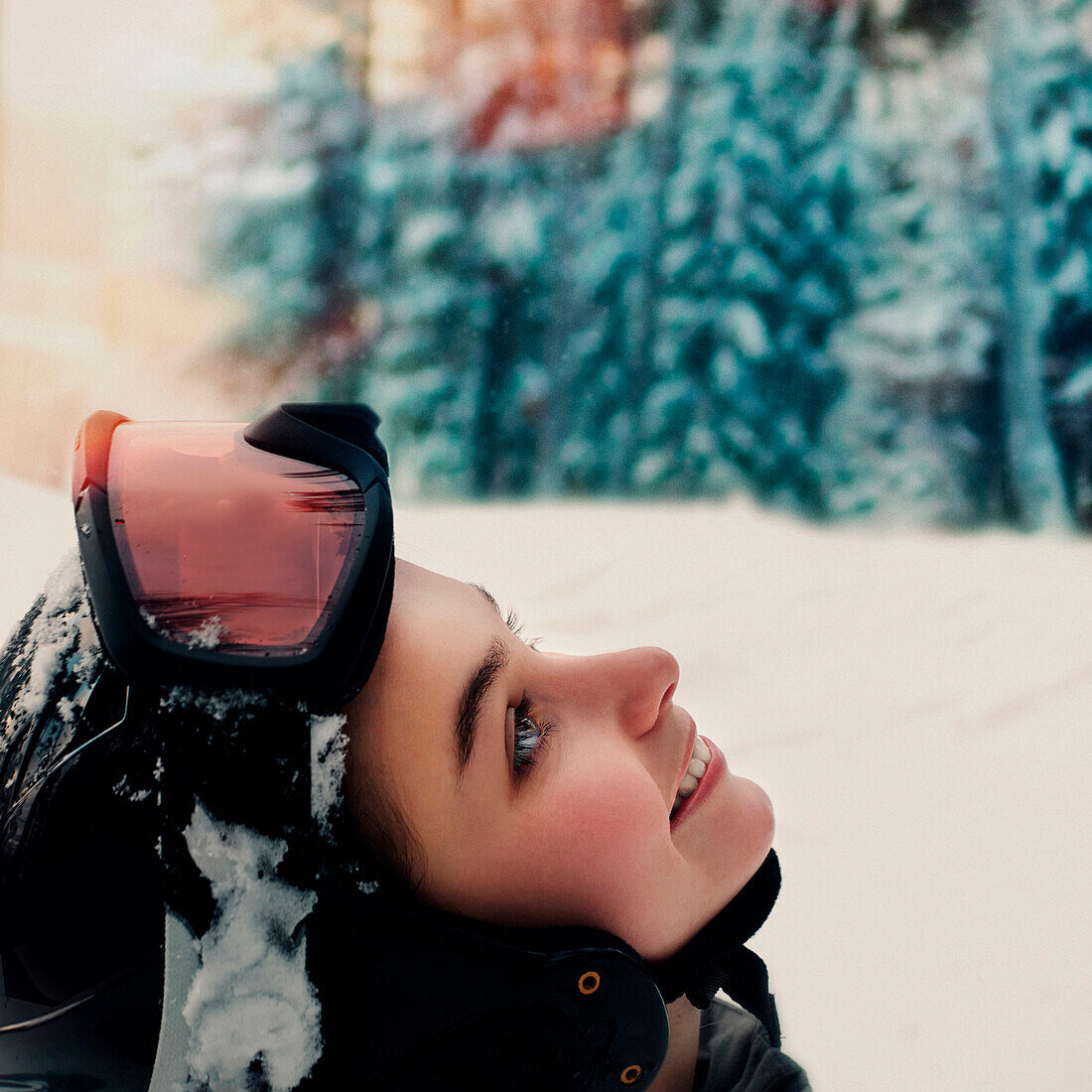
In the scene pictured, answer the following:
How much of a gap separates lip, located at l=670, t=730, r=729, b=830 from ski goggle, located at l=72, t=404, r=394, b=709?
0.58m

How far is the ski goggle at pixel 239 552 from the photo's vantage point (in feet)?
3.31

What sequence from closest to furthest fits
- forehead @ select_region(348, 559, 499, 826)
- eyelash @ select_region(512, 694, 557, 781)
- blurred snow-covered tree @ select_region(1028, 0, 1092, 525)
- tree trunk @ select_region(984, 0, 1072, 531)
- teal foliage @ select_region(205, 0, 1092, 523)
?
forehead @ select_region(348, 559, 499, 826), eyelash @ select_region(512, 694, 557, 781), blurred snow-covered tree @ select_region(1028, 0, 1092, 525), tree trunk @ select_region(984, 0, 1072, 531), teal foliage @ select_region(205, 0, 1092, 523)

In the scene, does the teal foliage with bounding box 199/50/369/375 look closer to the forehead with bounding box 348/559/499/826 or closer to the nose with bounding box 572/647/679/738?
the nose with bounding box 572/647/679/738

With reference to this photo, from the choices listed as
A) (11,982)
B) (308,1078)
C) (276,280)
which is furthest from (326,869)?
(276,280)

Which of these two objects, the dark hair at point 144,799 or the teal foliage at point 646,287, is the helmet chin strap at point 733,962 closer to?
the dark hair at point 144,799

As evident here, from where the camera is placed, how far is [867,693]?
16.5 ft

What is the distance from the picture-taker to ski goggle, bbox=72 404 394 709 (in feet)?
3.31

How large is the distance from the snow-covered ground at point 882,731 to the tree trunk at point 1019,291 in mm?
1658

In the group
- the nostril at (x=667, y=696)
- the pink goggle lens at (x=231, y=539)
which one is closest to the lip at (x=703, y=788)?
the nostril at (x=667, y=696)

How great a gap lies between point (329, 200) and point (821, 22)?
5.86 m

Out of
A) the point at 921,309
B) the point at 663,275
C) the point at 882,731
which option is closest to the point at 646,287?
the point at 663,275

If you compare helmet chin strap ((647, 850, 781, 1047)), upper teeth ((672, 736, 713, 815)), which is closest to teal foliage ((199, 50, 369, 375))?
upper teeth ((672, 736, 713, 815))

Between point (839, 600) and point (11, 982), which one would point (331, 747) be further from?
point (839, 600)

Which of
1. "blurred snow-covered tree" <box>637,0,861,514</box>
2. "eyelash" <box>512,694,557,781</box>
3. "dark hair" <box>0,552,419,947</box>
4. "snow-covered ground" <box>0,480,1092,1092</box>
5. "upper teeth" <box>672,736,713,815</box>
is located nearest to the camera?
"dark hair" <box>0,552,419,947</box>
